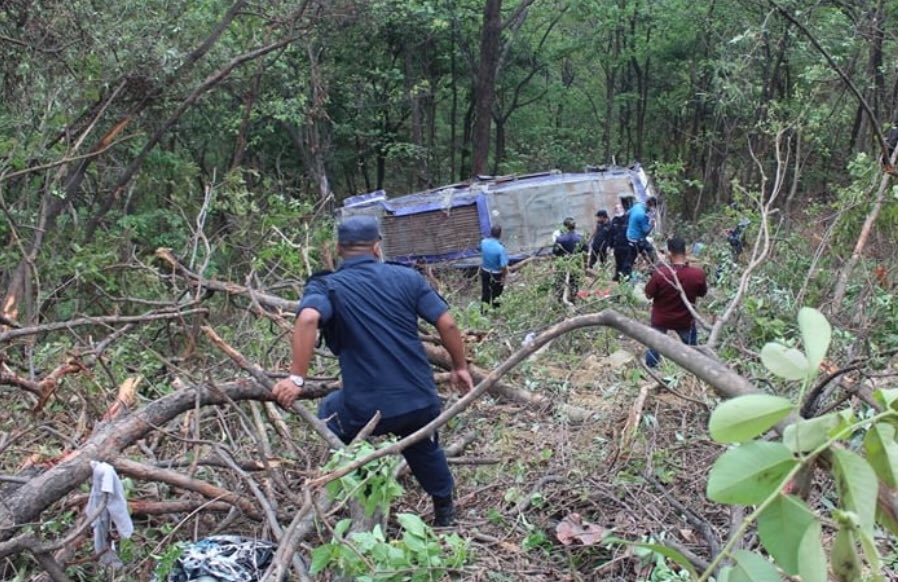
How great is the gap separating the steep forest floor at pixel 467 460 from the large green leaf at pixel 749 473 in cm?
192

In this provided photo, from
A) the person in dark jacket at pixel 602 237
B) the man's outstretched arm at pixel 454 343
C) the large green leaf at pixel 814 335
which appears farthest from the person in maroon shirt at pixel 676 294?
the large green leaf at pixel 814 335

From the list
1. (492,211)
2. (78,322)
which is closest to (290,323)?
(78,322)

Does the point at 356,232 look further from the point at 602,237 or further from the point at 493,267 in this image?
the point at 602,237

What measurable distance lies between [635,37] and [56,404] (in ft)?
66.1

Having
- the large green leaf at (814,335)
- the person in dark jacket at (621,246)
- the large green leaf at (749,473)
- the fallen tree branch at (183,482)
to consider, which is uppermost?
the large green leaf at (814,335)

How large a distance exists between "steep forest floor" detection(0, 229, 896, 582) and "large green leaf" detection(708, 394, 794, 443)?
193 cm

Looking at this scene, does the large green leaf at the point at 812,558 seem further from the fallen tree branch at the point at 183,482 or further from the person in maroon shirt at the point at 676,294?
the person in maroon shirt at the point at 676,294

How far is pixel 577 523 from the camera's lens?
11.9ft

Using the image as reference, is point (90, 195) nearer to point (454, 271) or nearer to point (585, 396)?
point (454, 271)

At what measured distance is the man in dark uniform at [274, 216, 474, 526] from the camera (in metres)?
3.60

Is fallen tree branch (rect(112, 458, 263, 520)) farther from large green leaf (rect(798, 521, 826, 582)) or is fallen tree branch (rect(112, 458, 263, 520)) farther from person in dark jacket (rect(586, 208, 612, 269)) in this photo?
person in dark jacket (rect(586, 208, 612, 269))

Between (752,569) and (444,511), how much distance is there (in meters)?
3.16

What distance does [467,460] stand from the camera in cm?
436

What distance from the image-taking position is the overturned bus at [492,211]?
49.4 ft
